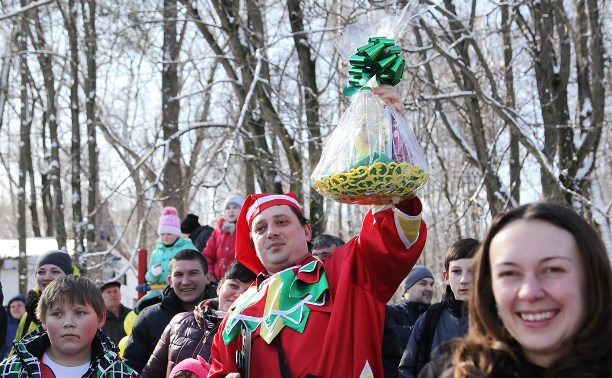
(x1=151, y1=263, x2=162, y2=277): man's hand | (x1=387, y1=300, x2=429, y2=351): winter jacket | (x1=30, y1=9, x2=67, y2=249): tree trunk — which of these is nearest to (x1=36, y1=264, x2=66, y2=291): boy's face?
(x1=151, y1=263, x2=162, y2=277): man's hand

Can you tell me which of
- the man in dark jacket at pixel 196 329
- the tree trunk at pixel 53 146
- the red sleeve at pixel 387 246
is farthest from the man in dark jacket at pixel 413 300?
the tree trunk at pixel 53 146

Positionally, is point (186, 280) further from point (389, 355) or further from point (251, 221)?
point (389, 355)

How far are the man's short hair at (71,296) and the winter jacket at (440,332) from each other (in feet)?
5.37

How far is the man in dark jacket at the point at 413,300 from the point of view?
258 inches

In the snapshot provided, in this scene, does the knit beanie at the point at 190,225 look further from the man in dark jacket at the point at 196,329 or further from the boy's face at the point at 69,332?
the boy's face at the point at 69,332

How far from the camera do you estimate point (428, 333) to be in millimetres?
4660

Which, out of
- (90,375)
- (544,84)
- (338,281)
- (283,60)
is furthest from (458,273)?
(283,60)

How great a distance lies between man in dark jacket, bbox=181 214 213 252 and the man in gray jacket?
460cm

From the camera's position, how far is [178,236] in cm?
818

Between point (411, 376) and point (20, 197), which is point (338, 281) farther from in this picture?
point (20, 197)

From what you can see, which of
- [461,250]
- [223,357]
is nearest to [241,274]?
[461,250]

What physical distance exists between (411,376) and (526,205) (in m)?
2.29

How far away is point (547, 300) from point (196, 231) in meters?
7.47

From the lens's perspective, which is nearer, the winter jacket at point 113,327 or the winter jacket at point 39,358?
the winter jacket at point 39,358
